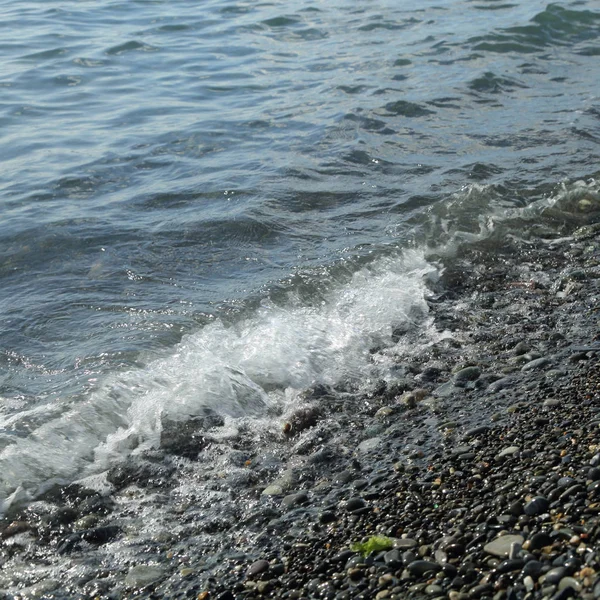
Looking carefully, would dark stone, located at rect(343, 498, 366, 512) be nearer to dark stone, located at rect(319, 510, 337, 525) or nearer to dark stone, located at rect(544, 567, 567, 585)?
dark stone, located at rect(319, 510, 337, 525)

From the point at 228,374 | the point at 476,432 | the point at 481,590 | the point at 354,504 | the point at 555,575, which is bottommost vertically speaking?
the point at 228,374

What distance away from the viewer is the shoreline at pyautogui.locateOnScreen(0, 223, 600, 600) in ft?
13.4

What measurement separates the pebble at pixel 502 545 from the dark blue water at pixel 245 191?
8.92 feet

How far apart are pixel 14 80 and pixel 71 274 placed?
9.35m

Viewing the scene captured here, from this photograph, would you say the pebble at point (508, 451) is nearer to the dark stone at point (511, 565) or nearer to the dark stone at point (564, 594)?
the dark stone at point (511, 565)

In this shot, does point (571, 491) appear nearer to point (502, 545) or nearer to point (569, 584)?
point (502, 545)

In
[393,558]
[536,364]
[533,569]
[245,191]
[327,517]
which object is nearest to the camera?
[533,569]

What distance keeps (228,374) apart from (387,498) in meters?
2.40

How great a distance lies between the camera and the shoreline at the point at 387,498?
13.4 feet

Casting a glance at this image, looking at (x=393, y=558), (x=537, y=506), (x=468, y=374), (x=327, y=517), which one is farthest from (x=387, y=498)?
(x=468, y=374)

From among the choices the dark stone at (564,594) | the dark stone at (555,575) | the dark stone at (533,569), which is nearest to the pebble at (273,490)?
the dark stone at (533,569)

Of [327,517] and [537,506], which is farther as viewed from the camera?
[327,517]

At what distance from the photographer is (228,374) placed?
6.93m

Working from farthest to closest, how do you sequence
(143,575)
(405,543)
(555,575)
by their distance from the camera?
(143,575), (405,543), (555,575)
